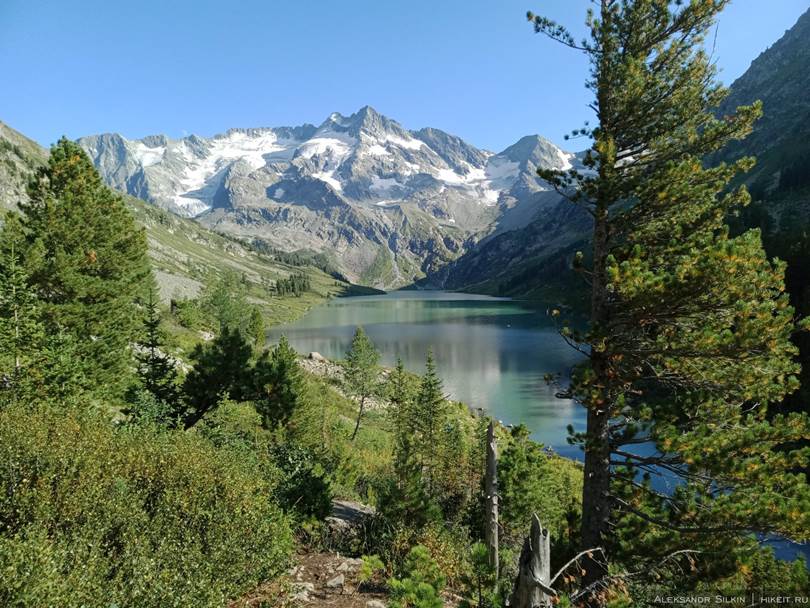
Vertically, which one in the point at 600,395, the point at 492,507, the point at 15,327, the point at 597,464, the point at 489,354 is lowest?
the point at 489,354

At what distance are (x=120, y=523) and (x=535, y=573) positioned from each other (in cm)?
737

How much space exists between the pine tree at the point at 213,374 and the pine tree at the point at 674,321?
2018 cm

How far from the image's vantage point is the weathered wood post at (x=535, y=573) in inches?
225

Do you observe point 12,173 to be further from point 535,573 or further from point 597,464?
point 535,573

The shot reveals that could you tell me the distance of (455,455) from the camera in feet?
109

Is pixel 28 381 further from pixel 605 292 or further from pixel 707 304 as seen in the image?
pixel 707 304

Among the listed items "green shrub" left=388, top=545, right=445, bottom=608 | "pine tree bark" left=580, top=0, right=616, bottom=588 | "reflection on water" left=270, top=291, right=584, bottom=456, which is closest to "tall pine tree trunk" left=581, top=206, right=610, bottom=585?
"pine tree bark" left=580, top=0, right=616, bottom=588

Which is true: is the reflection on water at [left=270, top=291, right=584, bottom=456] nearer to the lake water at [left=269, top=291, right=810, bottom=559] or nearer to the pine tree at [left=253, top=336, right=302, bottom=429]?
the lake water at [left=269, top=291, right=810, bottom=559]

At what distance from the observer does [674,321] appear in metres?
10.5

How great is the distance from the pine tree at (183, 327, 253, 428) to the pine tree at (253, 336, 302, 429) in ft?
9.59

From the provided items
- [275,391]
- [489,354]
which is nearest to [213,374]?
[275,391]

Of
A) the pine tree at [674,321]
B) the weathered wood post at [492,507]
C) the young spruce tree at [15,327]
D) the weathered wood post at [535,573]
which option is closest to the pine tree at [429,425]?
the weathered wood post at [492,507]

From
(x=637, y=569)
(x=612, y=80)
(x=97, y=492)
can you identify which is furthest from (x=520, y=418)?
(x=97, y=492)

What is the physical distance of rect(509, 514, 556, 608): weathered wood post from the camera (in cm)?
571
